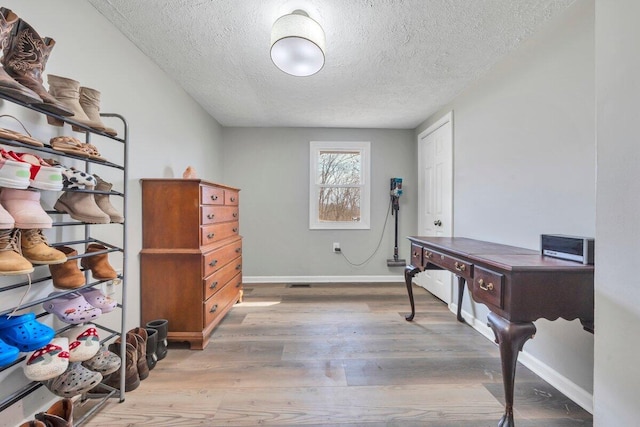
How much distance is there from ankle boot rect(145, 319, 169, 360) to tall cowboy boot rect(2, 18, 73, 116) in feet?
4.81

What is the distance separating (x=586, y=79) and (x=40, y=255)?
263cm

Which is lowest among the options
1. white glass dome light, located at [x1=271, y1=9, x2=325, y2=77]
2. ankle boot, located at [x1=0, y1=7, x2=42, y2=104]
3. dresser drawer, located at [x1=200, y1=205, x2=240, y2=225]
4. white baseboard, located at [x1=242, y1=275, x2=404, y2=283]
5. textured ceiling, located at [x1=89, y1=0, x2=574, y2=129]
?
white baseboard, located at [x1=242, y1=275, x2=404, y2=283]

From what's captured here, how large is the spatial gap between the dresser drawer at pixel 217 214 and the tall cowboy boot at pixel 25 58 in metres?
1.11

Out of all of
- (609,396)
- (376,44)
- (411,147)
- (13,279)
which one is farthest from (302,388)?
(411,147)

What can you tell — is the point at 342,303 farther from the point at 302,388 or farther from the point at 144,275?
the point at 144,275

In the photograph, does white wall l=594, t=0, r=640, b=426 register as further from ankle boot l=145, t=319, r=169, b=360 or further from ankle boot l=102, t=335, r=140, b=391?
ankle boot l=145, t=319, r=169, b=360

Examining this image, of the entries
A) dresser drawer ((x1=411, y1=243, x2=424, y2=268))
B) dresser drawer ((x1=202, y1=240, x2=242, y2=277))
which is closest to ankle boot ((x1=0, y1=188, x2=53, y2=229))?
dresser drawer ((x1=202, y1=240, x2=242, y2=277))

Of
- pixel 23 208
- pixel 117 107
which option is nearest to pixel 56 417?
pixel 23 208

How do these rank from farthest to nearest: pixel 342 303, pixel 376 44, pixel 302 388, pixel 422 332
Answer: pixel 342 303 < pixel 422 332 < pixel 376 44 < pixel 302 388

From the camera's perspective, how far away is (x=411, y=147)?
3766 millimetres

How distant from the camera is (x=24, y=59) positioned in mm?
953

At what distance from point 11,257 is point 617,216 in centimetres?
212

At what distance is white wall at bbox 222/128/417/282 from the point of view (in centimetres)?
371

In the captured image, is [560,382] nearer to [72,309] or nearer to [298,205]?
[72,309]
